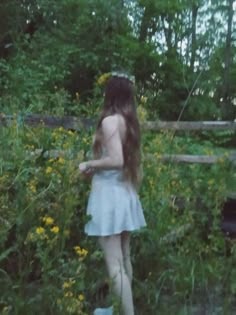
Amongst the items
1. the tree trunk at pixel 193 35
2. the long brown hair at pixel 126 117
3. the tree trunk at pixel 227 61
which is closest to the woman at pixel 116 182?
the long brown hair at pixel 126 117

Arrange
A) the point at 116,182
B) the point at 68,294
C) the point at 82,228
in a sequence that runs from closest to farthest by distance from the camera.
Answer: the point at 68,294, the point at 116,182, the point at 82,228

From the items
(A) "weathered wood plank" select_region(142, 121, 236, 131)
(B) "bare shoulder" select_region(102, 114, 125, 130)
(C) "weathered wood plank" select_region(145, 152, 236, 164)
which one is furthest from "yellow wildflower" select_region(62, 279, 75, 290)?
(A) "weathered wood plank" select_region(142, 121, 236, 131)

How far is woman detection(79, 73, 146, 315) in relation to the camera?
407 centimetres

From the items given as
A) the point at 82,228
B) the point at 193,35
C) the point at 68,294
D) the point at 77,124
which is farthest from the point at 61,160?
the point at 193,35

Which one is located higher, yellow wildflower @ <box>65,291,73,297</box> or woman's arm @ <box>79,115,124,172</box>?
woman's arm @ <box>79,115,124,172</box>

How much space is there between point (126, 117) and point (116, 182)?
0.38 m

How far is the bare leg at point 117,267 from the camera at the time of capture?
4.09 m

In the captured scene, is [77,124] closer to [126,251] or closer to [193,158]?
[193,158]

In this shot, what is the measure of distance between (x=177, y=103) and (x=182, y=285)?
25.7 feet

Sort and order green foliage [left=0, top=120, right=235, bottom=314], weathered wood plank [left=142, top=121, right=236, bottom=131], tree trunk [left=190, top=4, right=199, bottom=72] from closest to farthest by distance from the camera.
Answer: green foliage [left=0, top=120, right=235, bottom=314] → weathered wood plank [left=142, top=121, right=236, bottom=131] → tree trunk [left=190, top=4, right=199, bottom=72]

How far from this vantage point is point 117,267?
4.12 metres

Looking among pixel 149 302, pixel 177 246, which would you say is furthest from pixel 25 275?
pixel 177 246

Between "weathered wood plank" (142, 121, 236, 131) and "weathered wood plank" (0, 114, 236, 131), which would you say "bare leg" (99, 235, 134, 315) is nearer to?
"weathered wood plank" (0, 114, 236, 131)

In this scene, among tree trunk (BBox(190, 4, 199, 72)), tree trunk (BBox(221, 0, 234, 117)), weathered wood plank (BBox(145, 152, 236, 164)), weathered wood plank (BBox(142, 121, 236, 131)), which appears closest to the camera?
weathered wood plank (BBox(145, 152, 236, 164))
